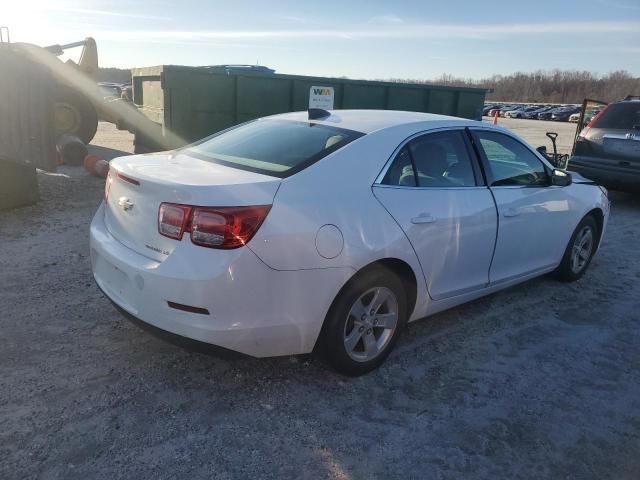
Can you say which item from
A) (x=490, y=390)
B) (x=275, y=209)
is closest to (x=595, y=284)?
(x=490, y=390)

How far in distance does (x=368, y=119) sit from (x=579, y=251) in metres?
2.82

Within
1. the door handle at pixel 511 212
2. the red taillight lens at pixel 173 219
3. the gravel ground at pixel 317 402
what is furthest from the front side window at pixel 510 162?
the red taillight lens at pixel 173 219

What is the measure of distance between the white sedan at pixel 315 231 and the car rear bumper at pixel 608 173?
5006 millimetres

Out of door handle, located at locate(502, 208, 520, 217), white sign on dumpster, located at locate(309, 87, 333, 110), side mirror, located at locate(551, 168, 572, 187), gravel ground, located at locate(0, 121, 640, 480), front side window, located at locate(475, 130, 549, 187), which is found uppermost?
white sign on dumpster, located at locate(309, 87, 333, 110)

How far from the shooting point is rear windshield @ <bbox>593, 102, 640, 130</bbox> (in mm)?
8148

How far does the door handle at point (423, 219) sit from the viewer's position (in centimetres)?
325

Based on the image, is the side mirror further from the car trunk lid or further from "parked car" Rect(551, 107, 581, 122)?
"parked car" Rect(551, 107, 581, 122)

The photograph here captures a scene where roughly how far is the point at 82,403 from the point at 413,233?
6.89 ft

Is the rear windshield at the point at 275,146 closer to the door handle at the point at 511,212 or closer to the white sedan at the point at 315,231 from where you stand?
the white sedan at the point at 315,231

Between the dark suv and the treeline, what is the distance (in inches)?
3590

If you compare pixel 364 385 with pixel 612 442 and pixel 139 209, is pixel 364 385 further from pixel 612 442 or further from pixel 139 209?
pixel 139 209

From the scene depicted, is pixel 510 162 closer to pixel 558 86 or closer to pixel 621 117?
pixel 621 117

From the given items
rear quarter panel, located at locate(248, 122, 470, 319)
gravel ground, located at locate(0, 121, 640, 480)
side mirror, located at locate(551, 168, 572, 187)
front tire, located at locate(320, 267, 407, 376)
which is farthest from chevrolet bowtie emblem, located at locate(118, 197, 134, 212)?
side mirror, located at locate(551, 168, 572, 187)

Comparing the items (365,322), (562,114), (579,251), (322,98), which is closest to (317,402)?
(365,322)
